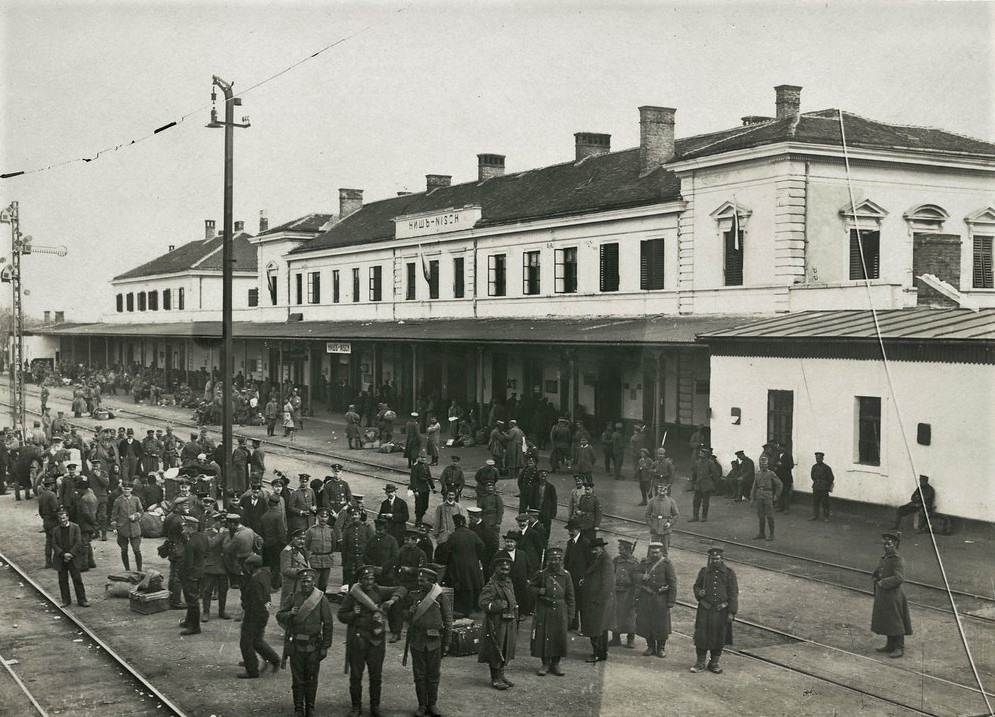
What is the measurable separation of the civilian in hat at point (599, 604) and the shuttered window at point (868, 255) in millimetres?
13738

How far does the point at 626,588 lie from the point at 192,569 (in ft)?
18.0

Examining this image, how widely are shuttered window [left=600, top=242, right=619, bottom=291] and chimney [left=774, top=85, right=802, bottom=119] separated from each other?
585 cm

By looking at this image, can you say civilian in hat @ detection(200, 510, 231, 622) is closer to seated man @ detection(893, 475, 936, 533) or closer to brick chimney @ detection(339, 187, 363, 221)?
seated man @ detection(893, 475, 936, 533)

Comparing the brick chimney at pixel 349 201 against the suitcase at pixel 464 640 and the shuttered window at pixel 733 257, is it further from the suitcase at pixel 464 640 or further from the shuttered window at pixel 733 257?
the suitcase at pixel 464 640

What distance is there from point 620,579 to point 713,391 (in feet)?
33.9

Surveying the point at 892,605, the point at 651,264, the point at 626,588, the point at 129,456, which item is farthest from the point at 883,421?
the point at 129,456

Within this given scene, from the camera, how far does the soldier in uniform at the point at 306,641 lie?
9.56m

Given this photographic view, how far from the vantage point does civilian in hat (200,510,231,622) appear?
41.8 ft

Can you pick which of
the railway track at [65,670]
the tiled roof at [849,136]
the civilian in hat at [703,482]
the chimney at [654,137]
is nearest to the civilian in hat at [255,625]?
the railway track at [65,670]

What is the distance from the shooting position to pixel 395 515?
14.4 metres

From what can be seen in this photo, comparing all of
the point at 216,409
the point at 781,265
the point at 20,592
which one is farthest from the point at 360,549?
the point at 216,409

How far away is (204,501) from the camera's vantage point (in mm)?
14492

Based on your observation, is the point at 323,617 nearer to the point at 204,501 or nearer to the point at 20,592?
the point at 204,501

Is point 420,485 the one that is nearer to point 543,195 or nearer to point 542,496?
point 542,496
